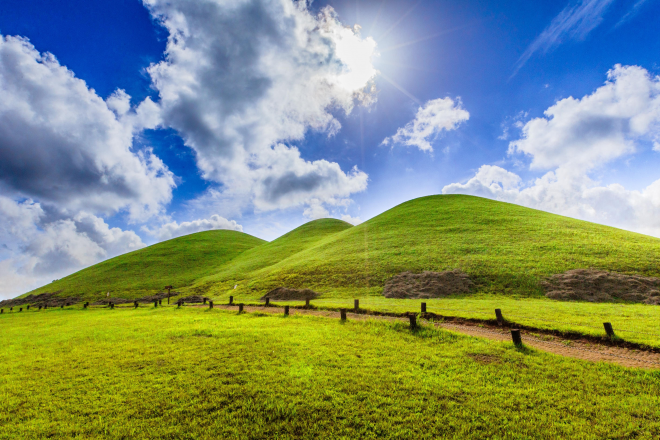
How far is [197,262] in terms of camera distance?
263ft

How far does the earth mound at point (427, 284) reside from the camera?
101 ft

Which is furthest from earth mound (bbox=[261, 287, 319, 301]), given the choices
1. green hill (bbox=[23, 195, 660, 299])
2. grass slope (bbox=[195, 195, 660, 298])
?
grass slope (bbox=[195, 195, 660, 298])

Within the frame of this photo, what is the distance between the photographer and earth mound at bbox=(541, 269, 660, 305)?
83.8 feet

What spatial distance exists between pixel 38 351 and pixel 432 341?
21.2m

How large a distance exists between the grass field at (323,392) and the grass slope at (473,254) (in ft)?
74.9

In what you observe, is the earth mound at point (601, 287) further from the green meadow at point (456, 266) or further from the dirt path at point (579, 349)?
the dirt path at point (579, 349)

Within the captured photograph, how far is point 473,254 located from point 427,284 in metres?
12.7

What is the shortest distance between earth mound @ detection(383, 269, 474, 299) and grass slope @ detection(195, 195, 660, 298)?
1.66 meters

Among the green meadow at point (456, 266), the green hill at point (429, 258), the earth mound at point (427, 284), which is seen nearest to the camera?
the green meadow at point (456, 266)

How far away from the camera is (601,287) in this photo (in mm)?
27438

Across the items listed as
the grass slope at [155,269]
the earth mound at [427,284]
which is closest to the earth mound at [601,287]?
the earth mound at [427,284]

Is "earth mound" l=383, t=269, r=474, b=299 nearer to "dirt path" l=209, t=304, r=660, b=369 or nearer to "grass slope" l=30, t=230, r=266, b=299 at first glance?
"dirt path" l=209, t=304, r=660, b=369

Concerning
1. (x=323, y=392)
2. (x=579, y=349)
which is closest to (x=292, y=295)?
(x=323, y=392)

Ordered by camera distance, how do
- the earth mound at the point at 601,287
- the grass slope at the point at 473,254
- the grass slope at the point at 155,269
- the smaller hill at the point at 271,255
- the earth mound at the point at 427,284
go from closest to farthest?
1. the earth mound at the point at 601,287
2. the earth mound at the point at 427,284
3. the grass slope at the point at 473,254
4. the smaller hill at the point at 271,255
5. the grass slope at the point at 155,269
